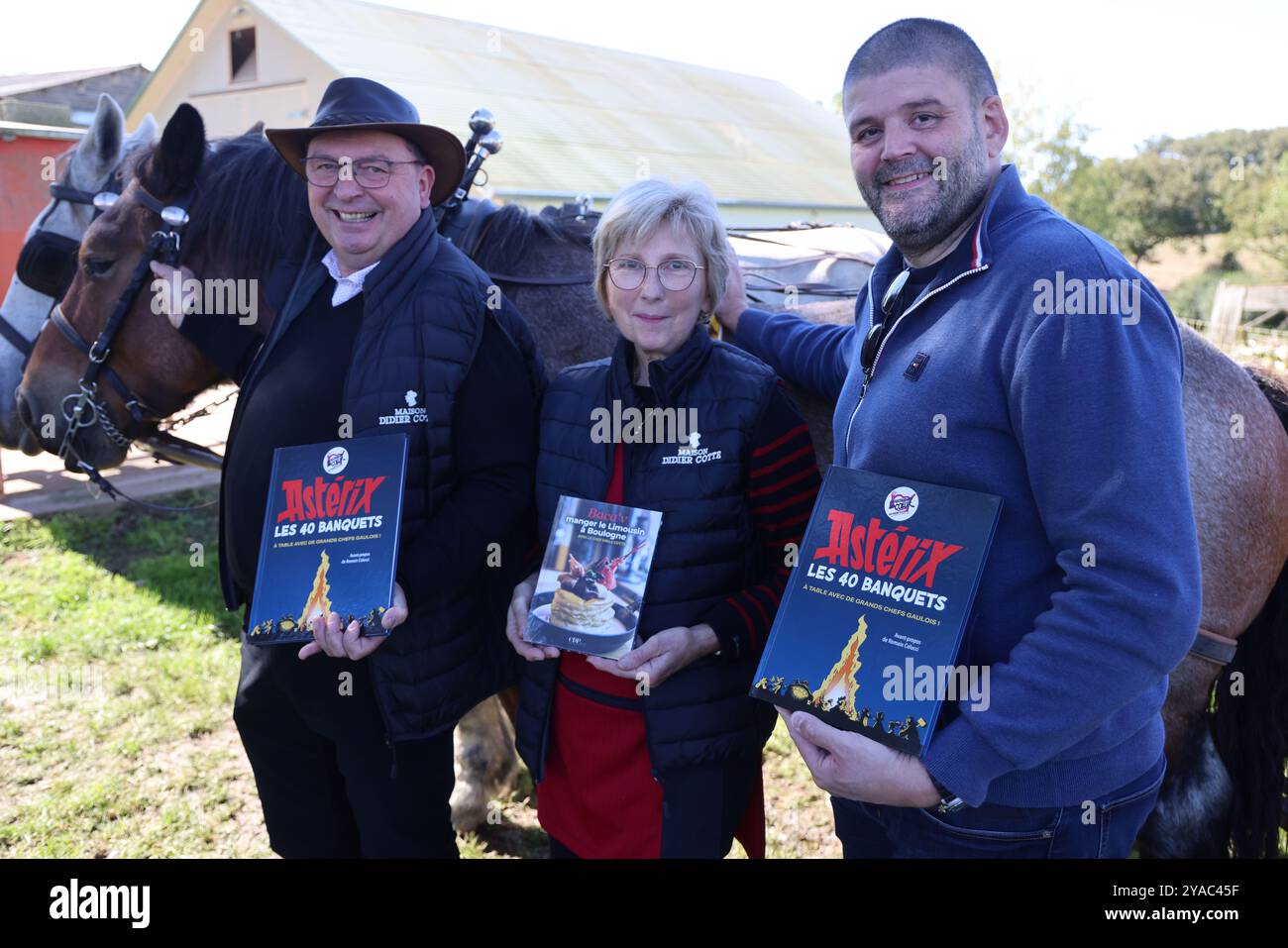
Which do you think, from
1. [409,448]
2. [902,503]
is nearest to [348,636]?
[409,448]

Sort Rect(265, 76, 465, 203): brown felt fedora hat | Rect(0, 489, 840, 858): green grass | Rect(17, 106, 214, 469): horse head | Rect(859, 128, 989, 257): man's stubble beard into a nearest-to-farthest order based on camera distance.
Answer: Rect(859, 128, 989, 257): man's stubble beard → Rect(265, 76, 465, 203): brown felt fedora hat → Rect(17, 106, 214, 469): horse head → Rect(0, 489, 840, 858): green grass

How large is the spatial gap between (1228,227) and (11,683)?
153 ft

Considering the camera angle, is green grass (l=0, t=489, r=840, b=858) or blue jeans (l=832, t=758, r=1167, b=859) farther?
green grass (l=0, t=489, r=840, b=858)

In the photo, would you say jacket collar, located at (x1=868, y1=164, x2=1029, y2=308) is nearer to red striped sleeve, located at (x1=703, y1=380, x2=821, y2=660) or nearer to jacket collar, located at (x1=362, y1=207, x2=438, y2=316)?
red striped sleeve, located at (x1=703, y1=380, x2=821, y2=660)

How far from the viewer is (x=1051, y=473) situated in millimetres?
1398

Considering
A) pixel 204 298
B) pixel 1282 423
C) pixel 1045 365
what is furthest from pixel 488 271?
pixel 1282 423

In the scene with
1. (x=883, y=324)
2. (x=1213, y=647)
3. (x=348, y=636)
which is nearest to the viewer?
(x=883, y=324)

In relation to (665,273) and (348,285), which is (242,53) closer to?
(348,285)

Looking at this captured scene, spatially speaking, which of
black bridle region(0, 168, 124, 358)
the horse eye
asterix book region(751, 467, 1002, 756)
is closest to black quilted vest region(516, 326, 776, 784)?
asterix book region(751, 467, 1002, 756)

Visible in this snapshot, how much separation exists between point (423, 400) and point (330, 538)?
0.38 metres

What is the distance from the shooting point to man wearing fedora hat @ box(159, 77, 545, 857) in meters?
2.10

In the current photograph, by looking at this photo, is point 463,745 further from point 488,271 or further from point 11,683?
point 11,683

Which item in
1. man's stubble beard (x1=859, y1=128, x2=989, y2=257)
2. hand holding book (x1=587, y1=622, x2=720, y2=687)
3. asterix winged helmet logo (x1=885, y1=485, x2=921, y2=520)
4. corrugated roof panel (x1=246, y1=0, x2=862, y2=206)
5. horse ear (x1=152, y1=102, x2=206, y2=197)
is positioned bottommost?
hand holding book (x1=587, y1=622, x2=720, y2=687)

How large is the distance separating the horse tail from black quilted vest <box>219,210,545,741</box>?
2.16 m
